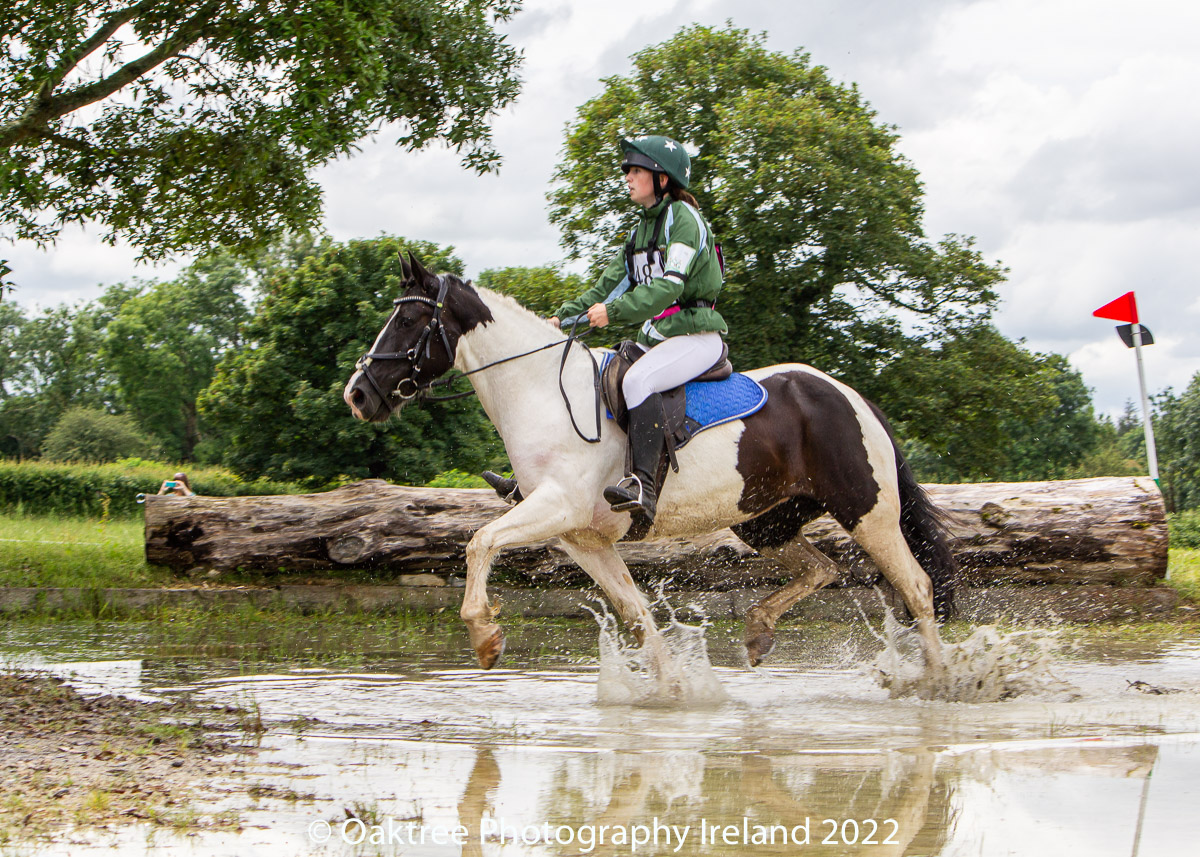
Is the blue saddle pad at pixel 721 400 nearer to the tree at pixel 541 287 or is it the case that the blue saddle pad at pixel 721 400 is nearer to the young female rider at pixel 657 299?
the young female rider at pixel 657 299

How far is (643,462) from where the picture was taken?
583cm

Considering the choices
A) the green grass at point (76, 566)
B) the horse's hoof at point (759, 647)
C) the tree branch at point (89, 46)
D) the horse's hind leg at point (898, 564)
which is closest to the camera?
the horse's hind leg at point (898, 564)

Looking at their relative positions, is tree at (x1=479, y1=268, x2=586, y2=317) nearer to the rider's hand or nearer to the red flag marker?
the red flag marker

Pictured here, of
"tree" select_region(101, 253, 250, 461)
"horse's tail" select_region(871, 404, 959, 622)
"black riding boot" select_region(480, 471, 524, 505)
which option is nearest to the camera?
"black riding boot" select_region(480, 471, 524, 505)

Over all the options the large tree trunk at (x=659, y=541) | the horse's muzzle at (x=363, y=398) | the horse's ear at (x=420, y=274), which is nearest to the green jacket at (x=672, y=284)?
the horse's ear at (x=420, y=274)

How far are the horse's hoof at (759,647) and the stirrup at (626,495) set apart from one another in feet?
5.20

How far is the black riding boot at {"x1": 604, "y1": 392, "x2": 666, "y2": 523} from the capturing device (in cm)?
572

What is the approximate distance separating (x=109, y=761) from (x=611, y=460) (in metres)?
2.97

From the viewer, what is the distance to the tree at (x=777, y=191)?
64.2ft

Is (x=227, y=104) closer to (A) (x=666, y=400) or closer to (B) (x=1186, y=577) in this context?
(A) (x=666, y=400)

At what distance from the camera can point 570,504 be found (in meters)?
5.78

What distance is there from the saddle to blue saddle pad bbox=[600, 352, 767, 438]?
2 cm

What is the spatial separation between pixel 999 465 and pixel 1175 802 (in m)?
20.7

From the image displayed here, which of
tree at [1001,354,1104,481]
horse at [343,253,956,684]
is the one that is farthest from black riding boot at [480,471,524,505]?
tree at [1001,354,1104,481]
